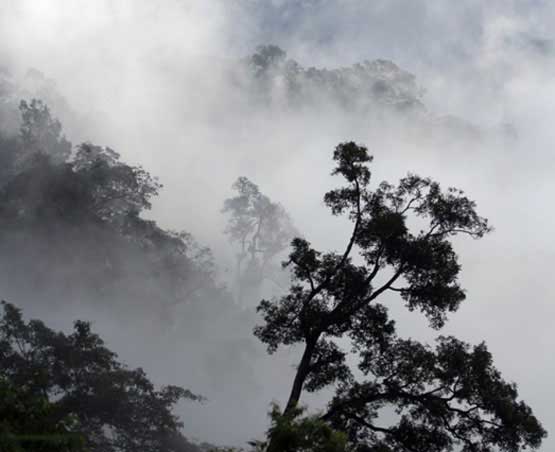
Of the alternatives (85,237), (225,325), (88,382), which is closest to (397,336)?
(88,382)

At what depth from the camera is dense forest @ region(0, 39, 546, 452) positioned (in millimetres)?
13109

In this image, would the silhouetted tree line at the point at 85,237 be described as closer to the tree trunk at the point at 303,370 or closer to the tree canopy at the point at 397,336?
the tree canopy at the point at 397,336

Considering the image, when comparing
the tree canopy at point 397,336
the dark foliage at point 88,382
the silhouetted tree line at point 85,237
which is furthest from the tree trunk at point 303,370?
the silhouetted tree line at point 85,237

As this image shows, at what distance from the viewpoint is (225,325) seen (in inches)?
2817

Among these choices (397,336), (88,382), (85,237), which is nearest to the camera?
(397,336)

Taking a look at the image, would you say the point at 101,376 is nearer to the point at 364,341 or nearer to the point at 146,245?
the point at 364,341

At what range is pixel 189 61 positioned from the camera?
A: 617ft

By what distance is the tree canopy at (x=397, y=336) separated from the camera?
43.3ft

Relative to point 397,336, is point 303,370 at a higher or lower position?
lower

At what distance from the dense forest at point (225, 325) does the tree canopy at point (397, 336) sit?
39 millimetres

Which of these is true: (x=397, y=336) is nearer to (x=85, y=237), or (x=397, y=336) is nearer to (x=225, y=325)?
(x=85, y=237)

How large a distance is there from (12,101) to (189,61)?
107 metres

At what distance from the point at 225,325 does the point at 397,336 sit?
58.4 metres

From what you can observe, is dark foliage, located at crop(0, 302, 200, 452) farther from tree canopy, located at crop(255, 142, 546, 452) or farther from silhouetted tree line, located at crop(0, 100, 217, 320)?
silhouetted tree line, located at crop(0, 100, 217, 320)
